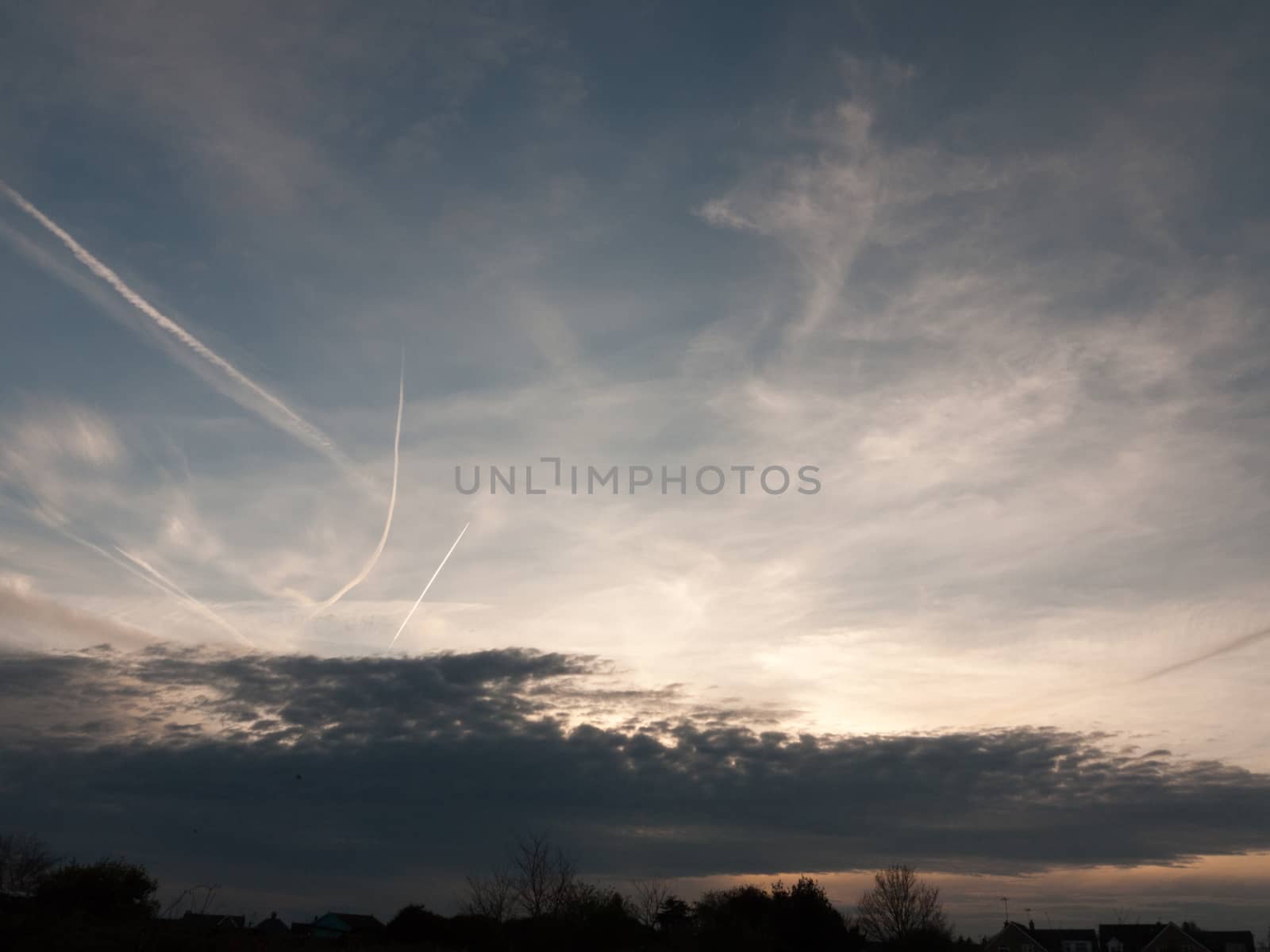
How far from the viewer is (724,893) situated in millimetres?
87562

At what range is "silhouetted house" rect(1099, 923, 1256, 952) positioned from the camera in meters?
102

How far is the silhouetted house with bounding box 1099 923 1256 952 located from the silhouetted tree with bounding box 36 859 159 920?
108 metres

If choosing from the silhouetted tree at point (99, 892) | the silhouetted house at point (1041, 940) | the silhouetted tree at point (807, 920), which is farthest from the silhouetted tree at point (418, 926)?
the silhouetted house at point (1041, 940)

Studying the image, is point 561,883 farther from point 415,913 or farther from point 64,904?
point 64,904

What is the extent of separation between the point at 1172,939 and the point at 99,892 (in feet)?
370

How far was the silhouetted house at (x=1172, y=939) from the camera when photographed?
10225 cm

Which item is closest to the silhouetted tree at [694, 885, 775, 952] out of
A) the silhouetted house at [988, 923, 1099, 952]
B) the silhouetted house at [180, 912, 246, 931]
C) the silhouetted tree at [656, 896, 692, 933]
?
the silhouetted tree at [656, 896, 692, 933]

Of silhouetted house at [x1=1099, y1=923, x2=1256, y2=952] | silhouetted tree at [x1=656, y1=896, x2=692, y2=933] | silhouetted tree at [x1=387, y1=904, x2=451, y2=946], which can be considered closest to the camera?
silhouetted tree at [x1=387, y1=904, x2=451, y2=946]

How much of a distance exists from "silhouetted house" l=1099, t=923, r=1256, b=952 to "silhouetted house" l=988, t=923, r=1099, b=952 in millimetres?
2022

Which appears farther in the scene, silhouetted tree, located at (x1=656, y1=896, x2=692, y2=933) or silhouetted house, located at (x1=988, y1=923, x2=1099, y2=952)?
silhouetted house, located at (x1=988, y1=923, x2=1099, y2=952)

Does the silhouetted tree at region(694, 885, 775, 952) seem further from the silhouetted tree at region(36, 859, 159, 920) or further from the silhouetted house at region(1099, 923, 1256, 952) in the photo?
the silhouetted house at region(1099, 923, 1256, 952)

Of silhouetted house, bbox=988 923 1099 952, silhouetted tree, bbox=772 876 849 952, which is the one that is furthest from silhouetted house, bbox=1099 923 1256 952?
silhouetted tree, bbox=772 876 849 952

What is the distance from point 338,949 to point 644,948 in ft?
63.7

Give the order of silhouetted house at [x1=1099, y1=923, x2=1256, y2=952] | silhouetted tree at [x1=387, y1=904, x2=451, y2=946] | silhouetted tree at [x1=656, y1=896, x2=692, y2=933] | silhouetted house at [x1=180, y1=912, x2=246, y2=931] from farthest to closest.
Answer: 1. silhouetted house at [x1=1099, y1=923, x2=1256, y2=952]
2. silhouetted tree at [x1=656, y1=896, x2=692, y2=933]
3. silhouetted tree at [x1=387, y1=904, x2=451, y2=946]
4. silhouetted house at [x1=180, y1=912, x2=246, y2=931]
